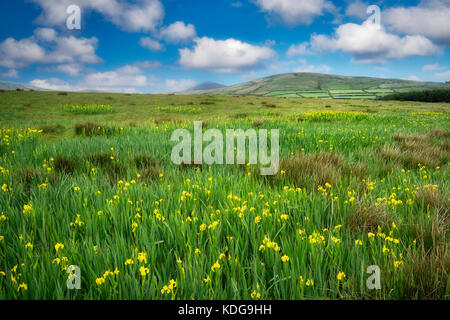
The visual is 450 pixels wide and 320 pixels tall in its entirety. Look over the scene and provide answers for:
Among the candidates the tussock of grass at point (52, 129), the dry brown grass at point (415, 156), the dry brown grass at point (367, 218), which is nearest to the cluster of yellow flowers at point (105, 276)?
the dry brown grass at point (367, 218)

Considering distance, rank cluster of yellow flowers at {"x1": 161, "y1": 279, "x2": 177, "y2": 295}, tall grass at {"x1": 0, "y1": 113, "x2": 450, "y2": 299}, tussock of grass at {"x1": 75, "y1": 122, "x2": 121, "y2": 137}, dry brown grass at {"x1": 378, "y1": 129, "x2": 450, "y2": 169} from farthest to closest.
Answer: tussock of grass at {"x1": 75, "y1": 122, "x2": 121, "y2": 137}, dry brown grass at {"x1": 378, "y1": 129, "x2": 450, "y2": 169}, tall grass at {"x1": 0, "y1": 113, "x2": 450, "y2": 299}, cluster of yellow flowers at {"x1": 161, "y1": 279, "x2": 177, "y2": 295}

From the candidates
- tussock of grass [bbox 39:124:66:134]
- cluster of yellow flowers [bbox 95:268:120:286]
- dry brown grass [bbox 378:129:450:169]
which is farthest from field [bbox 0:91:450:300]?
tussock of grass [bbox 39:124:66:134]

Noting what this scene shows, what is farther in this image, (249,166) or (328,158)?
(328,158)

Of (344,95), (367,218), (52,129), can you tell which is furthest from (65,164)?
(344,95)

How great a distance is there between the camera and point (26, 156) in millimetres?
4488

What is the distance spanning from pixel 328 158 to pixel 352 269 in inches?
114

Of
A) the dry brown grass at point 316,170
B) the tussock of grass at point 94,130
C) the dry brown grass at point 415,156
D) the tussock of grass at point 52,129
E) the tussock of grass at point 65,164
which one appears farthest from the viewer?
the tussock of grass at point 52,129

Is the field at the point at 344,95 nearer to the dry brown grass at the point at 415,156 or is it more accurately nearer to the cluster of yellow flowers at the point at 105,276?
the dry brown grass at the point at 415,156

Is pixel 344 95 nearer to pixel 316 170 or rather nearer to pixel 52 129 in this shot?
pixel 52 129

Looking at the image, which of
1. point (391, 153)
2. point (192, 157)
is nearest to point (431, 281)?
point (192, 157)

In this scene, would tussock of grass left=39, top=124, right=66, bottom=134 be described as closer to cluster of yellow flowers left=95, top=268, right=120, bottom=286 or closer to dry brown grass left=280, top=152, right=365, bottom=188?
dry brown grass left=280, top=152, right=365, bottom=188

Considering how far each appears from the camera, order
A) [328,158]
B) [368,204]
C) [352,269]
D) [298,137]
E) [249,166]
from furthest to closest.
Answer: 1. [298,137]
2. [328,158]
3. [249,166]
4. [368,204]
5. [352,269]

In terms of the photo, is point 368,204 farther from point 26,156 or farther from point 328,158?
point 26,156
